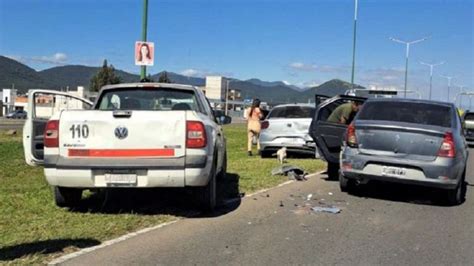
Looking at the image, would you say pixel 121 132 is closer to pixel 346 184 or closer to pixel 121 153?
pixel 121 153

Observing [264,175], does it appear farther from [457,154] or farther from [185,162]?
[185,162]

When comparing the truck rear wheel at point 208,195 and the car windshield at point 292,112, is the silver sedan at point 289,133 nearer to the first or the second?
the car windshield at point 292,112

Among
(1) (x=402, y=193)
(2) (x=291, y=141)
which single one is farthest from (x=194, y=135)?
(2) (x=291, y=141)

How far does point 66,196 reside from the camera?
7684 mm

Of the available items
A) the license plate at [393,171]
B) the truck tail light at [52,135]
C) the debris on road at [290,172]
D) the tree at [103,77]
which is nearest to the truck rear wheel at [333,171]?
the debris on road at [290,172]

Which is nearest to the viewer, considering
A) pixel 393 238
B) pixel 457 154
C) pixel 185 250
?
pixel 185 250

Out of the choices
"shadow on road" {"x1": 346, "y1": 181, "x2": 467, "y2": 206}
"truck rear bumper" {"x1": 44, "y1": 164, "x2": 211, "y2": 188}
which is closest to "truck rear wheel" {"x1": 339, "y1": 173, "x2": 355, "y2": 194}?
"shadow on road" {"x1": 346, "y1": 181, "x2": 467, "y2": 206}

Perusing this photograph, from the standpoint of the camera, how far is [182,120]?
23.3ft

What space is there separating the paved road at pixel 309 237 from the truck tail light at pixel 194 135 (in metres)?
0.94

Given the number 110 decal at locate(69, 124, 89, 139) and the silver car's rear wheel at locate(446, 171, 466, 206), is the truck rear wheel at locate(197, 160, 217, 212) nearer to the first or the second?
the number 110 decal at locate(69, 124, 89, 139)

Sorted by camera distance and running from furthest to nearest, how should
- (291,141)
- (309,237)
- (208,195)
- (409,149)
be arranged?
(291,141) < (409,149) < (208,195) < (309,237)

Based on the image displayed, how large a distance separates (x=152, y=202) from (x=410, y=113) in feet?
14.5

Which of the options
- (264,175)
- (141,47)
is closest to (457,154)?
(264,175)

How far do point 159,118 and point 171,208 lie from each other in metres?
1.48
